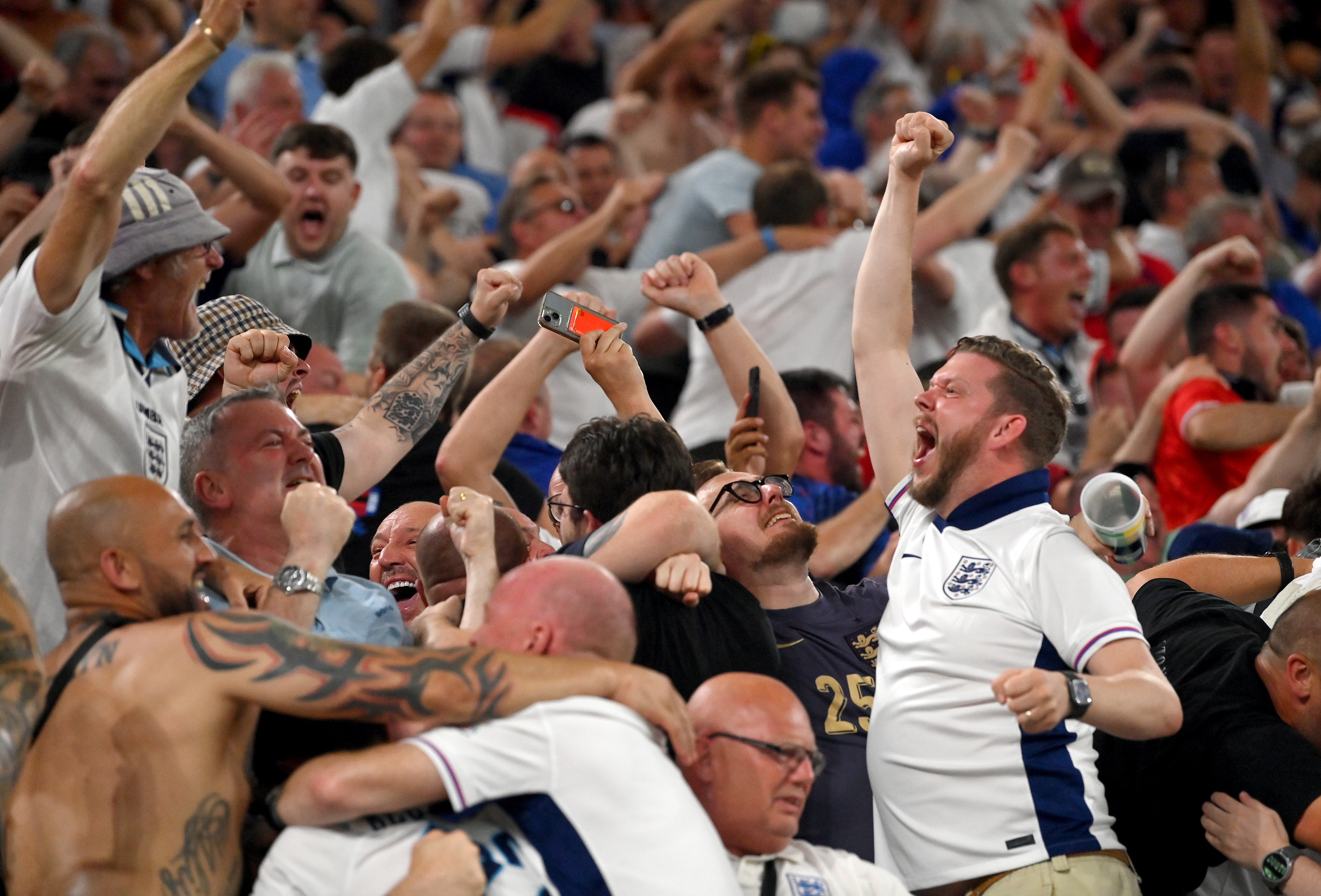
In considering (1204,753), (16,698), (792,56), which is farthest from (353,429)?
(792,56)

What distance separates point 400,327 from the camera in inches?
225

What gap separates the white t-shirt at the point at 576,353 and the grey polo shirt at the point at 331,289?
0.55 m

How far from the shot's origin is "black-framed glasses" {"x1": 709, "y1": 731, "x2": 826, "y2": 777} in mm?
3355

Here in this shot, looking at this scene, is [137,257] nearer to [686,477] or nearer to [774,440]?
[686,477]

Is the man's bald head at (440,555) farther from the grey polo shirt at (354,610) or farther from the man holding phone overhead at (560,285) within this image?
the man holding phone overhead at (560,285)

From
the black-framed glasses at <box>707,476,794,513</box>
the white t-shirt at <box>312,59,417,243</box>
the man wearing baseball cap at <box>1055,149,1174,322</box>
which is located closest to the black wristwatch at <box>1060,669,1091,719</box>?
the black-framed glasses at <box>707,476,794,513</box>

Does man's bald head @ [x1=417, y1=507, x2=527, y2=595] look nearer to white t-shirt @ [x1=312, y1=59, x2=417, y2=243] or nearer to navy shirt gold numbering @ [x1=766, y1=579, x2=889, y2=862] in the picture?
navy shirt gold numbering @ [x1=766, y1=579, x2=889, y2=862]

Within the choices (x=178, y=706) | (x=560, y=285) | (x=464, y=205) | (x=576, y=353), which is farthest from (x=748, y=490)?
(x=464, y=205)

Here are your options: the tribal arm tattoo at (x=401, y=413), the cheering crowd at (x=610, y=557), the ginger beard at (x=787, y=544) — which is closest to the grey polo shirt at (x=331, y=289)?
the cheering crowd at (x=610, y=557)

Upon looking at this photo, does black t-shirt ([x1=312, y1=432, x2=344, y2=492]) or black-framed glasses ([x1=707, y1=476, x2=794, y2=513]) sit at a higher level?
black-framed glasses ([x1=707, y1=476, x2=794, y2=513])

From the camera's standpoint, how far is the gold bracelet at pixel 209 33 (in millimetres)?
3998

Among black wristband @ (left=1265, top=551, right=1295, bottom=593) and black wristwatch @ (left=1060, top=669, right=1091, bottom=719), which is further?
black wristband @ (left=1265, top=551, right=1295, bottom=593)

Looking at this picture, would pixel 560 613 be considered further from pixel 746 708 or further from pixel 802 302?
pixel 802 302

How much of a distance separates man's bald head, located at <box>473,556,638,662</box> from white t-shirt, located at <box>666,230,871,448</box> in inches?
142
